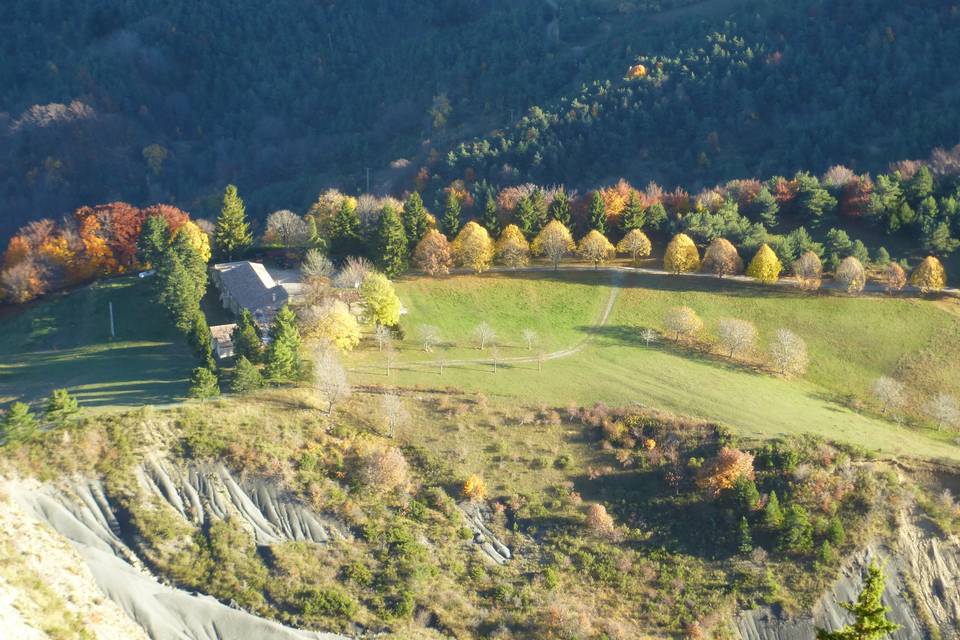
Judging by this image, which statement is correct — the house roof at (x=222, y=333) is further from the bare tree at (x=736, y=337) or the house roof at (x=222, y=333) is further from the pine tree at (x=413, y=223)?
the bare tree at (x=736, y=337)

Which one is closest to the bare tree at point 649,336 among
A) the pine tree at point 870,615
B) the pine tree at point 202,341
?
the pine tree at point 202,341

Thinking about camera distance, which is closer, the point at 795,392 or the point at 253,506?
the point at 253,506

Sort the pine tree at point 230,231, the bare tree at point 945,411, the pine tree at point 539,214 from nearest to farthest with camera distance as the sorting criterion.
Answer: the bare tree at point 945,411, the pine tree at point 230,231, the pine tree at point 539,214

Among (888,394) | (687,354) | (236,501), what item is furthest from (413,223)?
(888,394)

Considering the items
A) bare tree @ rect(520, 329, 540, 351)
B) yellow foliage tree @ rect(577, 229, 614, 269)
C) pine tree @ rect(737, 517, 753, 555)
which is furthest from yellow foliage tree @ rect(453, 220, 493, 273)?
pine tree @ rect(737, 517, 753, 555)

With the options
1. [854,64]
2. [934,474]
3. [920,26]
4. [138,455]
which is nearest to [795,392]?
[934,474]

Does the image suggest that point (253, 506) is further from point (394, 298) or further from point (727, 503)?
point (727, 503)

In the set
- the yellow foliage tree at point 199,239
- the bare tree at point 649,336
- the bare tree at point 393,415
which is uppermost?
the yellow foliage tree at point 199,239
